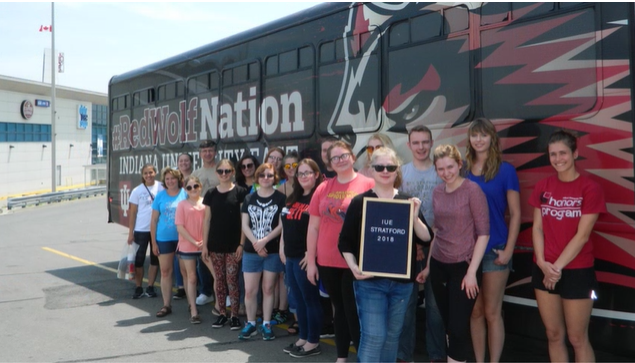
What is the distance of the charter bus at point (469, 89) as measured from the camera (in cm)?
375

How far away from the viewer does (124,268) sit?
7.83 m

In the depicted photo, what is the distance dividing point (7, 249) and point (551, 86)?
1273 centimetres

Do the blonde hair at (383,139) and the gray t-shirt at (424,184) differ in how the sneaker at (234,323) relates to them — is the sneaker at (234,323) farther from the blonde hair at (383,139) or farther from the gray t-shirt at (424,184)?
the gray t-shirt at (424,184)

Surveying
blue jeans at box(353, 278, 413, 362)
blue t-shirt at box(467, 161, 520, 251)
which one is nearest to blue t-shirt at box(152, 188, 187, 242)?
blue jeans at box(353, 278, 413, 362)

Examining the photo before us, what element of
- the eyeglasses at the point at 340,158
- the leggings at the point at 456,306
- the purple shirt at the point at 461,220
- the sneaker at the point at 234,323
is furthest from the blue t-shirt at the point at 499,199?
the sneaker at the point at 234,323

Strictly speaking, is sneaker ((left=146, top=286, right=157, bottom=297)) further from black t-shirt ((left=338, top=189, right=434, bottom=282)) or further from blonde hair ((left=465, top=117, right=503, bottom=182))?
blonde hair ((left=465, top=117, right=503, bottom=182))

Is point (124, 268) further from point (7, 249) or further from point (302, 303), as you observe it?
point (7, 249)

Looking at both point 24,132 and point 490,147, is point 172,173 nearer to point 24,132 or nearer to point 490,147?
point 490,147

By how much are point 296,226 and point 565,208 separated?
2279 mm

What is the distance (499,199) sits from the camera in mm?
4145

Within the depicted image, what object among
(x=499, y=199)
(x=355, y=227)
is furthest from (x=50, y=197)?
(x=499, y=199)

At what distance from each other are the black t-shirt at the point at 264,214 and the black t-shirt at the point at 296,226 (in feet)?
1.22

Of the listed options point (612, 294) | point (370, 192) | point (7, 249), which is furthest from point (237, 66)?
point (7, 249)

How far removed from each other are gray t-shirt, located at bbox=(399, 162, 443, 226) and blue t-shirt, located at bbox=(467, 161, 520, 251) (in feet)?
1.49
